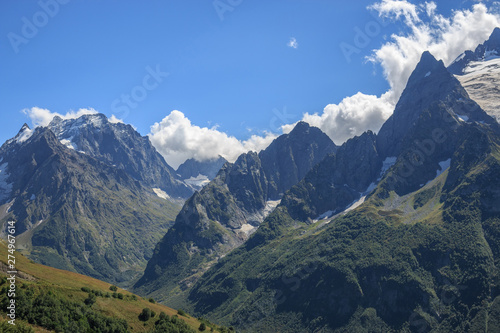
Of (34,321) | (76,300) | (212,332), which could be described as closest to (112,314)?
(76,300)

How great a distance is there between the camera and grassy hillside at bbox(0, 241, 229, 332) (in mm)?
122594

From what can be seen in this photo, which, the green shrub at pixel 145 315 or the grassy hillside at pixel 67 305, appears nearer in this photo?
the grassy hillside at pixel 67 305

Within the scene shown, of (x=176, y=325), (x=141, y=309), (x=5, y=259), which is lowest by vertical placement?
(x=176, y=325)

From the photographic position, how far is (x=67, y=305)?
14150cm

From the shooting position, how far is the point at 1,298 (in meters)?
120

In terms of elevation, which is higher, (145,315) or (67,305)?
(67,305)

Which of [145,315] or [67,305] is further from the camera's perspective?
[145,315]

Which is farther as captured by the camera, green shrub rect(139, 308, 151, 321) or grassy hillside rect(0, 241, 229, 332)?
green shrub rect(139, 308, 151, 321)

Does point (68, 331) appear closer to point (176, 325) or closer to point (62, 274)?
point (176, 325)

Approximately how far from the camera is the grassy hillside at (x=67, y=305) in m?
123

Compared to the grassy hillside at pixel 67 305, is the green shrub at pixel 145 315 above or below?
below

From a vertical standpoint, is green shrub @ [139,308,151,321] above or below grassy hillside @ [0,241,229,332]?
below

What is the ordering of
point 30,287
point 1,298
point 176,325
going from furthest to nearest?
point 176,325
point 30,287
point 1,298

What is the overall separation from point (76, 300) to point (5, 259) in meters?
33.8
